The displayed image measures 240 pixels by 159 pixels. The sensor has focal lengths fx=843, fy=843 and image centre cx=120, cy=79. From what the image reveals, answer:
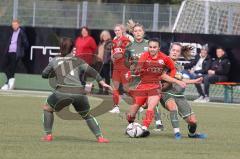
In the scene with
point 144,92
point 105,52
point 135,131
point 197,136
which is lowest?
point 197,136

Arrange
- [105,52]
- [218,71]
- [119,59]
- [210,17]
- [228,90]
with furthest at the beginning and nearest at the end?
[210,17]
[228,90]
[105,52]
[218,71]
[119,59]

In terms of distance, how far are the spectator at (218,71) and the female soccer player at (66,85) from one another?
476 inches

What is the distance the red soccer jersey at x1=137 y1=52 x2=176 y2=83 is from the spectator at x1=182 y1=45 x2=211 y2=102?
1057 centimetres

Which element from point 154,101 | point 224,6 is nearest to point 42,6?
point 224,6

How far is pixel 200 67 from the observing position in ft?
82.3

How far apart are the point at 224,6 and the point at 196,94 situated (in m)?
4.66

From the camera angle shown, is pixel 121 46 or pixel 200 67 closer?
pixel 121 46

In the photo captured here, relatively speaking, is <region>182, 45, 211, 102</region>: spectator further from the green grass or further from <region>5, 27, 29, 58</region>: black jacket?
the green grass

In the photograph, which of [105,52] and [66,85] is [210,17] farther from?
[66,85]

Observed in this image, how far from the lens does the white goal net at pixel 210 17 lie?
91.0 ft

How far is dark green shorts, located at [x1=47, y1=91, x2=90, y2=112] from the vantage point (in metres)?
12.7

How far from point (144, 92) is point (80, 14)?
569 inches

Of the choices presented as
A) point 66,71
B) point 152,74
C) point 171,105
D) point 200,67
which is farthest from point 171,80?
point 200,67

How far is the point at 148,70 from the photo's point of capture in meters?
14.1
